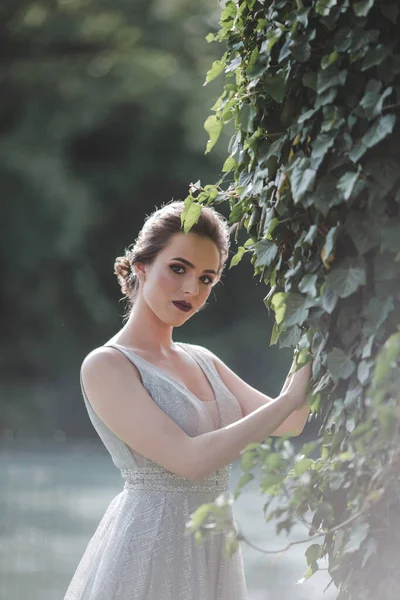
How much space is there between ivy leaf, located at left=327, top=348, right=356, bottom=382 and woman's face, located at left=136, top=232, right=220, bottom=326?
2.19ft

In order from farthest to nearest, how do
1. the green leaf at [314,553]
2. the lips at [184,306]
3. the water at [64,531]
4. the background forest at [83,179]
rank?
the background forest at [83,179]
the water at [64,531]
the lips at [184,306]
the green leaf at [314,553]

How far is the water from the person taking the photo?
190 inches

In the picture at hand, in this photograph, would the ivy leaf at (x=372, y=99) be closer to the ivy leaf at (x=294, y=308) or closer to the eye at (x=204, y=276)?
the ivy leaf at (x=294, y=308)

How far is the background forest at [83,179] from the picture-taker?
12.6 m

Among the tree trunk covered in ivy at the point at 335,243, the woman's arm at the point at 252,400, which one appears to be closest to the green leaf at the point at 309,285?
the tree trunk covered in ivy at the point at 335,243

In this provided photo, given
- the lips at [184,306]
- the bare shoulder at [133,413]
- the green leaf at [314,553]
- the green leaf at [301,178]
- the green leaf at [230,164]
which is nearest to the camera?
the green leaf at [301,178]

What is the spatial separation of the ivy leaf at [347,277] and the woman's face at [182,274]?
697 mm

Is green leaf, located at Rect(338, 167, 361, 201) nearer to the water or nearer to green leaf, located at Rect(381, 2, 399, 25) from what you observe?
green leaf, located at Rect(381, 2, 399, 25)

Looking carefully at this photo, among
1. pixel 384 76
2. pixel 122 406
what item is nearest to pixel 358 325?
pixel 384 76

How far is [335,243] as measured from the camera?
141 cm

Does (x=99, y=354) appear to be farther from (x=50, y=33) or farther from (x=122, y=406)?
(x=50, y=33)

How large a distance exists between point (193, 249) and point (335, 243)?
→ 2.27ft

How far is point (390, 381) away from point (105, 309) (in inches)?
456

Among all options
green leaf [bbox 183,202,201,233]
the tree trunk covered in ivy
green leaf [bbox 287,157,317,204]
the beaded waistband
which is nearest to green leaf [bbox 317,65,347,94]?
the tree trunk covered in ivy
